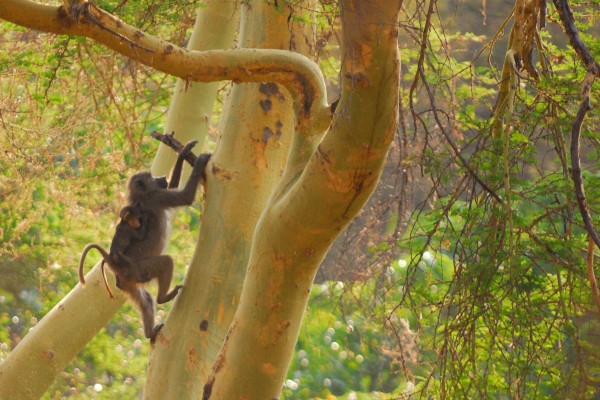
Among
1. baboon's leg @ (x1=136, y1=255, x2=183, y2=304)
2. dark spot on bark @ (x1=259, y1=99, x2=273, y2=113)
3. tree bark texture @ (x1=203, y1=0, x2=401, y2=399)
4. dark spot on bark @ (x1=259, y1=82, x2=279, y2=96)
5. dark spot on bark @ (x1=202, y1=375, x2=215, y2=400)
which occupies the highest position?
dark spot on bark @ (x1=259, y1=82, x2=279, y2=96)

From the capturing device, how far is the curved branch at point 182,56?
3.66 metres

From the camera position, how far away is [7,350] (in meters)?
11.2

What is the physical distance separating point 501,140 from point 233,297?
187cm

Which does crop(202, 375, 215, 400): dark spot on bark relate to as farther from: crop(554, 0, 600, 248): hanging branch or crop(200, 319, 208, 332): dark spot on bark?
crop(554, 0, 600, 248): hanging branch

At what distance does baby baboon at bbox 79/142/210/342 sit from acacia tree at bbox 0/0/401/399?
2.42 feet

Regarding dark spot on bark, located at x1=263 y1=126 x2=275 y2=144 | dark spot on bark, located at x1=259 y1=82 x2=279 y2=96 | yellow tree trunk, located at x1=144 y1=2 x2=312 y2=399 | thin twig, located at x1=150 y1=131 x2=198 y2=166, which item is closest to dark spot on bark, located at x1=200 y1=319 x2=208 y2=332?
yellow tree trunk, located at x1=144 y1=2 x2=312 y2=399

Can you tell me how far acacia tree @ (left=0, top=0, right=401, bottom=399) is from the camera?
344 centimetres

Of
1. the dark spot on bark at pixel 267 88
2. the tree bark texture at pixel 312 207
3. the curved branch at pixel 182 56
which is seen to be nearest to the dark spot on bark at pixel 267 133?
the dark spot on bark at pixel 267 88

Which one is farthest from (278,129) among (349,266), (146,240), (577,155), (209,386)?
(349,266)

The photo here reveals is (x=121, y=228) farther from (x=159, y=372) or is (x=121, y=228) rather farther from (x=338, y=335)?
(x=338, y=335)

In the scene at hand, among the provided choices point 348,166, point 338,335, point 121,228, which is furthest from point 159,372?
point 338,335

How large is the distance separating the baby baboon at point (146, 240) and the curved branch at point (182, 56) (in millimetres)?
1913

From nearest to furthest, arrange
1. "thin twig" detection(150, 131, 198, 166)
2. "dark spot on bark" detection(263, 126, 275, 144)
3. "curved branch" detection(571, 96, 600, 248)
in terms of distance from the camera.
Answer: "curved branch" detection(571, 96, 600, 248) < "thin twig" detection(150, 131, 198, 166) < "dark spot on bark" detection(263, 126, 275, 144)

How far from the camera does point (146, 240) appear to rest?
21.6 feet
